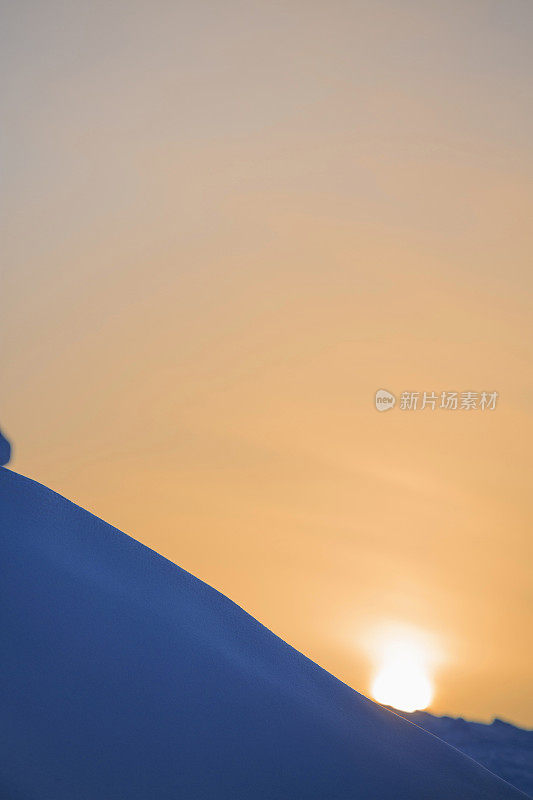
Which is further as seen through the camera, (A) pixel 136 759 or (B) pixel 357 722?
(B) pixel 357 722

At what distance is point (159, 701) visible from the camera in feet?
8.90

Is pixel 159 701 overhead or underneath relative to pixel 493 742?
underneath

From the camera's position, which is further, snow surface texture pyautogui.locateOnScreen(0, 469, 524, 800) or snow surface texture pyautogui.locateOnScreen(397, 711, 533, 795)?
snow surface texture pyautogui.locateOnScreen(397, 711, 533, 795)

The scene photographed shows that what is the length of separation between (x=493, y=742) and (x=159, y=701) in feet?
4.64

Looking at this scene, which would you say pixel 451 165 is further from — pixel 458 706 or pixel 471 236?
pixel 458 706

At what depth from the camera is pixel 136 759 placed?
2512mm

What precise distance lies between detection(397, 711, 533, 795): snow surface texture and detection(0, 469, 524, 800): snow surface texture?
125 mm

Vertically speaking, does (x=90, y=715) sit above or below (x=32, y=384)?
below

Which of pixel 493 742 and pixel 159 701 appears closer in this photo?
pixel 159 701

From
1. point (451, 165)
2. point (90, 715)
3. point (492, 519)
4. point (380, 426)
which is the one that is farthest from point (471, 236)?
point (90, 715)

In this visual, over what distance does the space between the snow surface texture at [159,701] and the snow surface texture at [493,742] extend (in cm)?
12

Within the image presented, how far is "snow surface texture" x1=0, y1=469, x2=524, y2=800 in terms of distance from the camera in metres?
2.47

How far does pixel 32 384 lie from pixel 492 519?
2137mm

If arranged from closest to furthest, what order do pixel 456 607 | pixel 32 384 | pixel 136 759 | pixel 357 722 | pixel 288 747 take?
pixel 136 759
pixel 288 747
pixel 357 722
pixel 456 607
pixel 32 384
